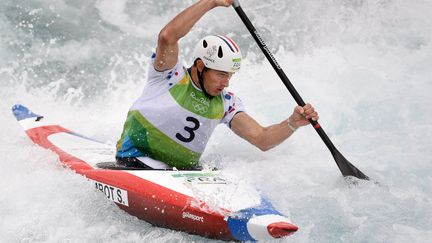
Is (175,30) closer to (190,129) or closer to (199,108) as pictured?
(199,108)

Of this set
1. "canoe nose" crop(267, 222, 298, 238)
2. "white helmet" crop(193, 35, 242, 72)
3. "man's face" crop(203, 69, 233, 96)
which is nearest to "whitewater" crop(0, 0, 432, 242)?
"canoe nose" crop(267, 222, 298, 238)

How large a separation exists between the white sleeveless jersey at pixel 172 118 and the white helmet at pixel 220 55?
0.24 metres

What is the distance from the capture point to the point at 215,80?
3955 mm

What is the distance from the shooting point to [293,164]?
564 cm

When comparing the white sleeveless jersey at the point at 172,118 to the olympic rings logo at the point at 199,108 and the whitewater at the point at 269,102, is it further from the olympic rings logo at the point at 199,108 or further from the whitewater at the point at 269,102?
the whitewater at the point at 269,102

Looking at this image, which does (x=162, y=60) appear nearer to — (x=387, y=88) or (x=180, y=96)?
(x=180, y=96)

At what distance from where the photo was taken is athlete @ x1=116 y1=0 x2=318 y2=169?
3.87 metres

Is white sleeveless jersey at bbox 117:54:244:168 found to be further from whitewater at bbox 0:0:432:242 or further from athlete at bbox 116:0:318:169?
whitewater at bbox 0:0:432:242

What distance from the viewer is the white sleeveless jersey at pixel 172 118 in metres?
4.03

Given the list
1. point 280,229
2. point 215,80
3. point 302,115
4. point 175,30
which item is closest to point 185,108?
point 215,80

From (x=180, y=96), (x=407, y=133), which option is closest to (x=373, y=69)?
(x=407, y=133)

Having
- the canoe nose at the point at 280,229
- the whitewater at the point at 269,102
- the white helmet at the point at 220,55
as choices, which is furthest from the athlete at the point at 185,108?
the canoe nose at the point at 280,229

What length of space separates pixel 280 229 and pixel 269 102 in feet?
14.1

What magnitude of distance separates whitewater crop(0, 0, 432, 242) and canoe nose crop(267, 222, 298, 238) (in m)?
0.57
